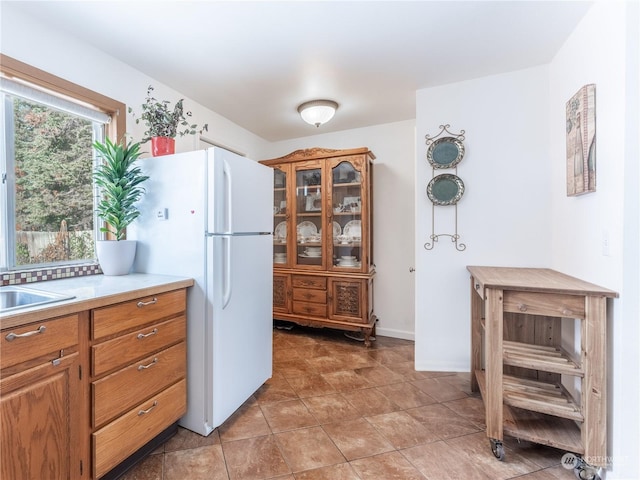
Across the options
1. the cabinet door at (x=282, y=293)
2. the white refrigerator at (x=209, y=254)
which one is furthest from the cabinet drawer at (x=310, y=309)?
the white refrigerator at (x=209, y=254)

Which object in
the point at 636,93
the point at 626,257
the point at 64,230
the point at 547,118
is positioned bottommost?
the point at 626,257

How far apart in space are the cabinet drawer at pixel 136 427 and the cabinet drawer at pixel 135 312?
42cm

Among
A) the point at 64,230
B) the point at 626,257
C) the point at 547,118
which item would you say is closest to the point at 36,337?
the point at 64,230

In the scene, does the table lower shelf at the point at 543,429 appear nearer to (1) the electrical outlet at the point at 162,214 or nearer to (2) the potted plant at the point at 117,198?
(1) the electrical outlet at the point at 162,214

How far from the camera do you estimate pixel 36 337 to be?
1.05 metres

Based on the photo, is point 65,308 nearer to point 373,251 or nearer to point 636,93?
point 636,93

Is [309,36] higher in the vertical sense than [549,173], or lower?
higher

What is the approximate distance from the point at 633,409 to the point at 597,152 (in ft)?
4.03

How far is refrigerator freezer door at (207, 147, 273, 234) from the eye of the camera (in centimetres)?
165

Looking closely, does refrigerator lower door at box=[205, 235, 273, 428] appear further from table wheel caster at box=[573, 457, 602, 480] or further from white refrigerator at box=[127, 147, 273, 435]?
table wheel caster at box=[573, 457, 602, 480]

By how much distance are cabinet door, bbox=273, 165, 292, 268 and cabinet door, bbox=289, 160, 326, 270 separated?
0.30 ft

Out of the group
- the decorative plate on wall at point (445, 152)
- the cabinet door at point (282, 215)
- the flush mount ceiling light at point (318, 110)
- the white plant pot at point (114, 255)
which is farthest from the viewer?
the cabinet door at point (282, 215)

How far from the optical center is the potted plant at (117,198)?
1.74 meters

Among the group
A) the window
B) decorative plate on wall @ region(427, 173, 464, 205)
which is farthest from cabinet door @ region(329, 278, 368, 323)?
the window
